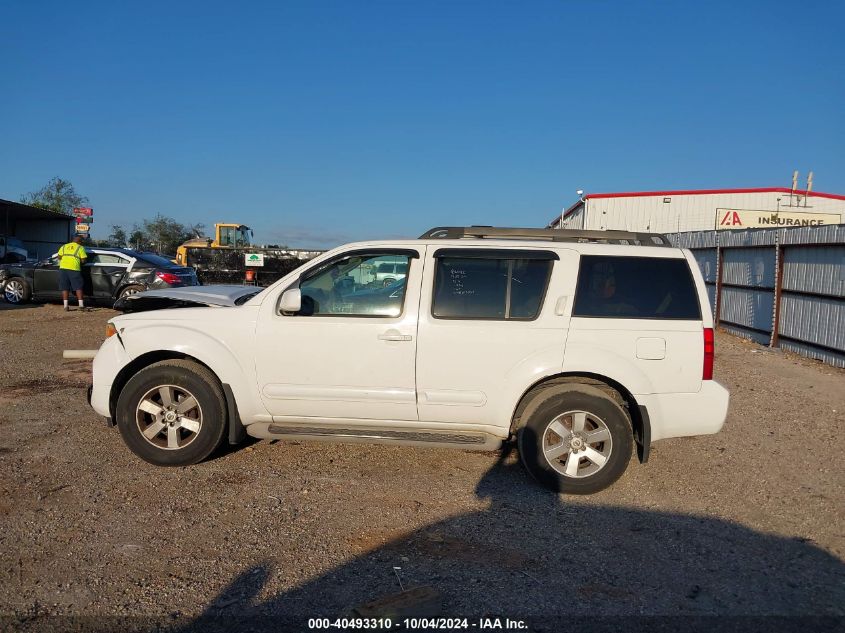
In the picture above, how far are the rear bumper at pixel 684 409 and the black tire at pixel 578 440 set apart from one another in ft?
0.76

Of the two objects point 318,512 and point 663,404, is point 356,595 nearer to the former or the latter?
point 318,512

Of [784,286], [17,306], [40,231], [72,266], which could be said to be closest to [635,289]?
[784,286]

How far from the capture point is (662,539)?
4098mm

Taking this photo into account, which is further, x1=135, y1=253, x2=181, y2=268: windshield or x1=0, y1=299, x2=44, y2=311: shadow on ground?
x1=0, y1=299, x2=44, y2=311: shadow on ground

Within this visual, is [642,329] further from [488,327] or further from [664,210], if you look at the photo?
[664,210]

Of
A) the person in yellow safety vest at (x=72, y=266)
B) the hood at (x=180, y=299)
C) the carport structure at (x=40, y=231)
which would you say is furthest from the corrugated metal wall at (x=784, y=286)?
the carport structure at (x=40, y=231)

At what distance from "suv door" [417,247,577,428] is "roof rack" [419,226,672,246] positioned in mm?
361

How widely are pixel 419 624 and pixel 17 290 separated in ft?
54.5

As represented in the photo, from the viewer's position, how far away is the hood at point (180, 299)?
5.39 metres

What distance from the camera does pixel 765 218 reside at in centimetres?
3112

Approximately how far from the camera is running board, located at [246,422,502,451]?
4770mm

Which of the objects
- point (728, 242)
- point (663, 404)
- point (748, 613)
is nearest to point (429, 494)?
point (663, 404)

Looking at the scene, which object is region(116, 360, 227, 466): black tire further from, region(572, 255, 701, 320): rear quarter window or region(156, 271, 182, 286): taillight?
region(156, 271, 182, 286): taillight

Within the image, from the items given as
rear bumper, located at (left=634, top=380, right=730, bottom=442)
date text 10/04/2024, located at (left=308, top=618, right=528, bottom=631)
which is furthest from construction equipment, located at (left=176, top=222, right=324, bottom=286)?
date text 10/04/2024, located at (left=308, top=618, right=528, bottom=631)
